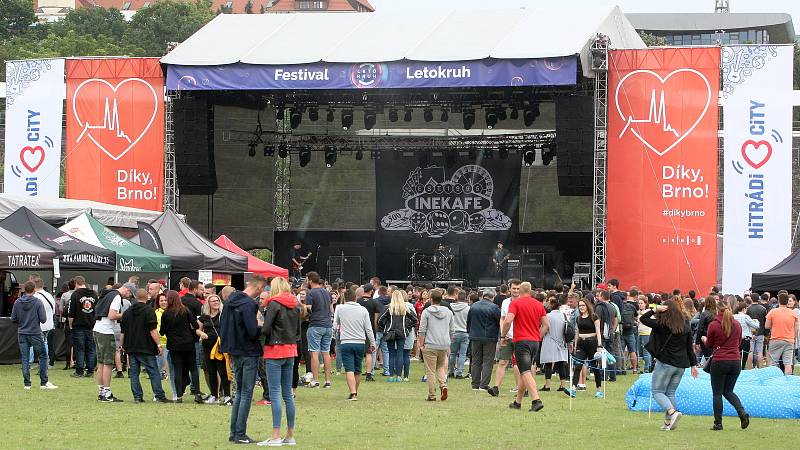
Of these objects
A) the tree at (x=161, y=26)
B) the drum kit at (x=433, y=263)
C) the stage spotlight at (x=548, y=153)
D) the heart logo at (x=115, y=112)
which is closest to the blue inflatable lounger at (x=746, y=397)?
the heart logo at (x=115, y=112)

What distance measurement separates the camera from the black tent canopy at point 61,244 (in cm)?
1919

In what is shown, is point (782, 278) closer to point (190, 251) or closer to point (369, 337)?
point (369, 337)

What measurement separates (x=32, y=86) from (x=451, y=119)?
1101cm

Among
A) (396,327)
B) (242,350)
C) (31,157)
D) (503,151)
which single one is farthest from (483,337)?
(503,151)

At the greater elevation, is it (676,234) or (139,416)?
(676,234)

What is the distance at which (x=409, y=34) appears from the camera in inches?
1140

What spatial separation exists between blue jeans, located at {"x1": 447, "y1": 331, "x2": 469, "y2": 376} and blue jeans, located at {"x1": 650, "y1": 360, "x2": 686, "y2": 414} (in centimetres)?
626

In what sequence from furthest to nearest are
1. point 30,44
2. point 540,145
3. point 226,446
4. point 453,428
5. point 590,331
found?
point 30,44
point 540,145
point 590,331
point 453,428
point 226,446

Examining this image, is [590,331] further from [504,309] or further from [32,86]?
[32,86]

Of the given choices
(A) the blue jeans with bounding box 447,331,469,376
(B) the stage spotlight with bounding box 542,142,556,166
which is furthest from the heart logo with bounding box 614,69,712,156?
(A) the blue jeans with bounding box 447,331,469,376

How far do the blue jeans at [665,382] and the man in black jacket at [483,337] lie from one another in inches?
163

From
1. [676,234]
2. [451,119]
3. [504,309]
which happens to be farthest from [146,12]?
[504,309]

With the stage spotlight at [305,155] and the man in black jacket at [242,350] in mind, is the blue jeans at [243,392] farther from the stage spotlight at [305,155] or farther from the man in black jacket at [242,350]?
the stage spotlight at [305,155]

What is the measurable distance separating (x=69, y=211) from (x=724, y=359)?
49.5 ft
